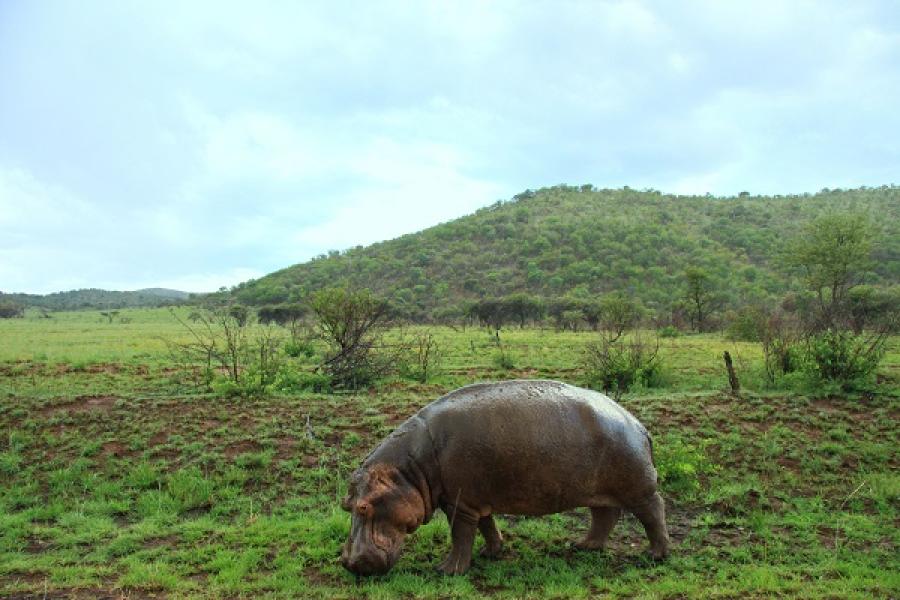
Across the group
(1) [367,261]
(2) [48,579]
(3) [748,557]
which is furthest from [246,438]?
(1) [367,261]

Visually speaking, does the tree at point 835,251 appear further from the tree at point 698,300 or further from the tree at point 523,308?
the tree at point 523,308

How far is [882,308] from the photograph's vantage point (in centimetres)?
3434

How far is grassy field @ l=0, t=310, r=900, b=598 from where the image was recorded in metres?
5.63

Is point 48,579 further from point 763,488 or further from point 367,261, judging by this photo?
point 367,261

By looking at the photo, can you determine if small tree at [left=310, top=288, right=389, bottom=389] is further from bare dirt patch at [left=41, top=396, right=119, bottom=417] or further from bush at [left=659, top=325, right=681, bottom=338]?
bush at [left=659, top=325, right=681, bottom=338]

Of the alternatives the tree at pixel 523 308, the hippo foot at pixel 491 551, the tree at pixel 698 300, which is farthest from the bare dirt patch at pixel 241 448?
the tree at pixel 523 308

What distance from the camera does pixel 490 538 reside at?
20.6ft

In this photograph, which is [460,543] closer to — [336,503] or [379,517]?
[379,517]

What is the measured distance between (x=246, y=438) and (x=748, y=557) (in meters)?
7.21

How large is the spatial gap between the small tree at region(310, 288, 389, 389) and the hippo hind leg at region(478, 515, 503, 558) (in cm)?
903

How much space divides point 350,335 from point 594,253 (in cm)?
5741

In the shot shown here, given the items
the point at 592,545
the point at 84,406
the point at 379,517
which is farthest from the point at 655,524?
the point at 84,406

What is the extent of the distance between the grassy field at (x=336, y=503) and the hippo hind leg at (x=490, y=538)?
0.17m

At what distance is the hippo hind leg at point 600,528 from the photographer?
6332 millimetres
